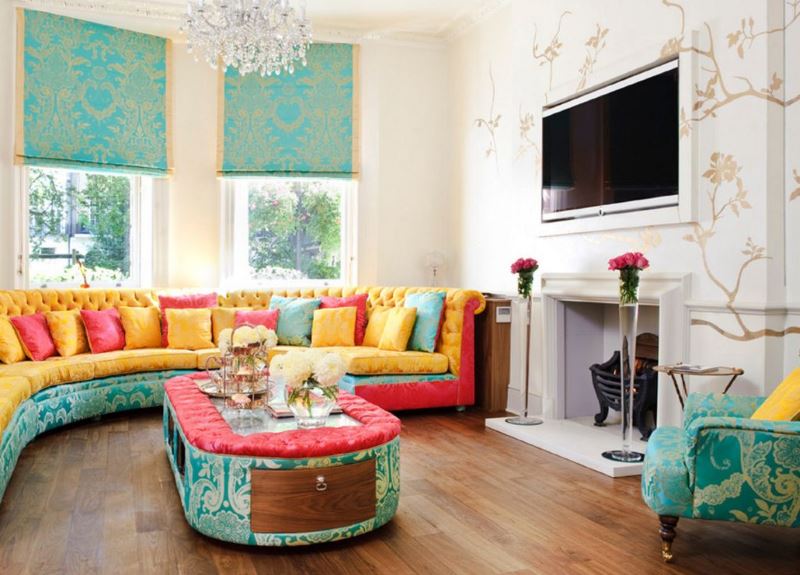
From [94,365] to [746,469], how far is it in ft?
13.6

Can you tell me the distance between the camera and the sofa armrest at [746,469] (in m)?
2.48

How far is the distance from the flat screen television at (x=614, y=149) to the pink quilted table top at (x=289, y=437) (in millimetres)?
2084

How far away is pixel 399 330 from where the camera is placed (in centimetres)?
545

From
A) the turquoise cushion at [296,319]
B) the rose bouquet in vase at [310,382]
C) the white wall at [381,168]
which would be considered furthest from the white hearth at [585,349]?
the white wall at [381,168]

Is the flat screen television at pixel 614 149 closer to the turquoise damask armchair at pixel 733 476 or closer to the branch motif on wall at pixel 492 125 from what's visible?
the branch motif on wall at pixel 492 125

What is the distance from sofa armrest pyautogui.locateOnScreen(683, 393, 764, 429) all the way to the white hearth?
69 cm

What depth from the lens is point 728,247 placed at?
3561 mm

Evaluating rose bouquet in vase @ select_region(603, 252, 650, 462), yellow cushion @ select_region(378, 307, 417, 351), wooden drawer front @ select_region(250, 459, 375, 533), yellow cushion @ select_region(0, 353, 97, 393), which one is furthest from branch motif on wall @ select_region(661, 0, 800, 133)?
yellow cushion @ select_region(0, 353, 97, 393)

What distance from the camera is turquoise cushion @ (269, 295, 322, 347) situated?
592 cm

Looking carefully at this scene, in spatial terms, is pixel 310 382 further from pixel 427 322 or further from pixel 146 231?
pixel 146 231

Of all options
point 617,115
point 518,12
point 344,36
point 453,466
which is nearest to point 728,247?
point 617,115

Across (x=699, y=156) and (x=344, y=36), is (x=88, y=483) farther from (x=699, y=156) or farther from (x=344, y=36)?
(x=344, y=36)

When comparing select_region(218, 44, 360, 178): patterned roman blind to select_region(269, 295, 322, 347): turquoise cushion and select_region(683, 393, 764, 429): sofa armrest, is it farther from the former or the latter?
select_region(683, 393, 764, 429): sofa armrest

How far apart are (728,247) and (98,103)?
5039mm
